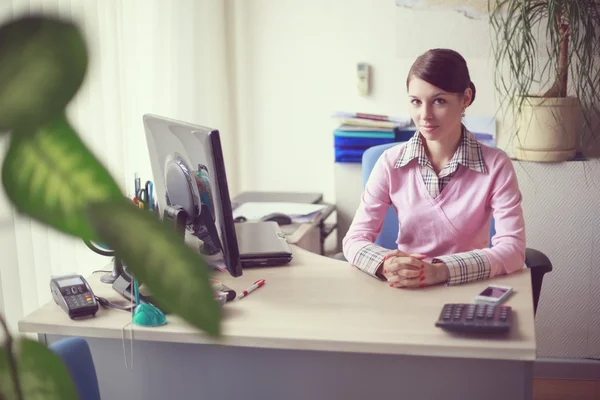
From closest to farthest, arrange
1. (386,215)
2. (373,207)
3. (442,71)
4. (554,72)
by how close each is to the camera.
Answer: (442,71), (373,207), (386,215), (554,72)

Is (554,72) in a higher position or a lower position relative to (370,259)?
higher

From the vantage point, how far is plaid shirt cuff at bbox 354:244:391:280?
1.78m

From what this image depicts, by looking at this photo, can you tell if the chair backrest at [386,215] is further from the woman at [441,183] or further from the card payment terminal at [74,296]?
the card payment terminal at [74,296]

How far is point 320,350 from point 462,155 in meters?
0.80

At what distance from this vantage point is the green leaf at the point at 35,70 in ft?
1.03

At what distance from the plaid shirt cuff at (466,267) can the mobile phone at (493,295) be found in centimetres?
6

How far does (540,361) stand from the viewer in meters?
2.93

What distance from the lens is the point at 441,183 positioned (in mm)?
2059

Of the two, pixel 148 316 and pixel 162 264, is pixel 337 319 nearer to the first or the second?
pixel 148 316

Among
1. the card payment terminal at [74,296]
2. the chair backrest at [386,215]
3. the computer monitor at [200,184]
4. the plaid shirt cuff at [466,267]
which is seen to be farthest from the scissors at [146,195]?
the chair backrest at [386,215]

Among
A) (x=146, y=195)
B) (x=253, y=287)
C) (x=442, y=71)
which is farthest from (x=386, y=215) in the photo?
(x=146, y=195)

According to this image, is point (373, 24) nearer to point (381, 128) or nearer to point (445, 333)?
point (381, 128)

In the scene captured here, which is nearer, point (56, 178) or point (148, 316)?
point (56, 178)

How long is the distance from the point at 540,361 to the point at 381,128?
1.07 m
